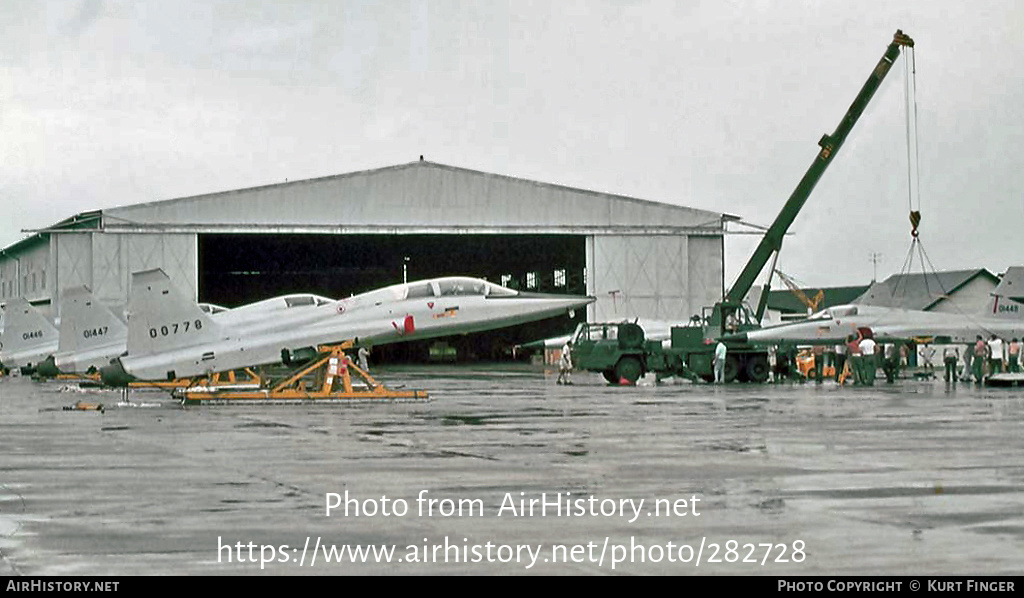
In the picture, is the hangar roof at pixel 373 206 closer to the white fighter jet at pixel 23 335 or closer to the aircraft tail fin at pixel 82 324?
the white fighter jet at pixel 23 335

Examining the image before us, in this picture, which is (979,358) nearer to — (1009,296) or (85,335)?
(1009,296)

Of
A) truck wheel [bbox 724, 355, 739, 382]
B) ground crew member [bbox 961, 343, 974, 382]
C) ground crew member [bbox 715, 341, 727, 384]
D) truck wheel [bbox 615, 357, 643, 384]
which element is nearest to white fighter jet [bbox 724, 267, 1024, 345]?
truck wheel [bbox 724, 355, 739, 382]

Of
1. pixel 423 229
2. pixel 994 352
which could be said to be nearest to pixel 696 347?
pixel 994 352

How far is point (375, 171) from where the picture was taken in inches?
2352

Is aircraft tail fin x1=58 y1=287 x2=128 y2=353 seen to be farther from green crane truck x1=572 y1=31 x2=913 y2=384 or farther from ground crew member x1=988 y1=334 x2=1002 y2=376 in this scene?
ground crew member x1=988 y1=334 x2=1002 y2=376

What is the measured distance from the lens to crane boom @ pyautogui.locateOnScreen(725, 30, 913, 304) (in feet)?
146

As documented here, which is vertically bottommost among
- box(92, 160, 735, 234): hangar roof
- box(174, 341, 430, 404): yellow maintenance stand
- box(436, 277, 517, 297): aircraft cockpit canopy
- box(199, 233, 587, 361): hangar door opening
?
box(174, 341, 430, 404): yellow maintenance stand

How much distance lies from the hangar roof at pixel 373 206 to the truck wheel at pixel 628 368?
20.0 m

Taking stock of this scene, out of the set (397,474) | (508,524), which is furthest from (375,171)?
(508,524)

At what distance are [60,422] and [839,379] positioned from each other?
25536 mm

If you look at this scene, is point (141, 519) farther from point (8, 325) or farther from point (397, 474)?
point (8, 325)

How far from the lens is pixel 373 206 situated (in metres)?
59.9

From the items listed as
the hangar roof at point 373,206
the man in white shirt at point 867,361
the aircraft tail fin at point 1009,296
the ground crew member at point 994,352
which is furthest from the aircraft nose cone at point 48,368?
the aircraft tail fin at point 1009,296

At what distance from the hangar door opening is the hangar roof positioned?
164cm
